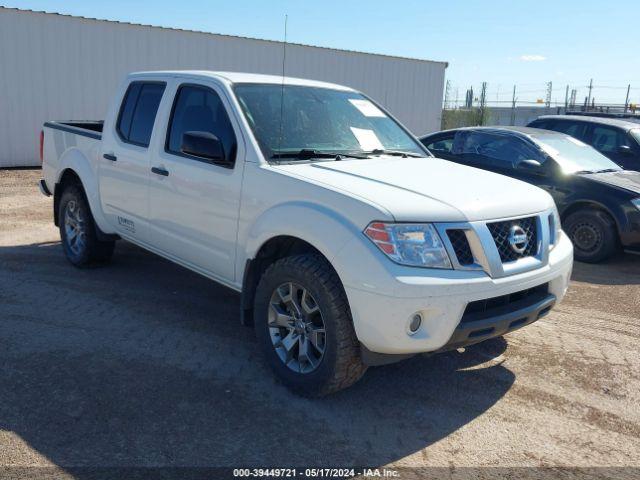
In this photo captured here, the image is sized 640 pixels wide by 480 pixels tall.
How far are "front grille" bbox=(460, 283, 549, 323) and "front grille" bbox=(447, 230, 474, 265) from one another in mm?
241

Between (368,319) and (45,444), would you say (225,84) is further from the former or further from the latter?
(45,444)

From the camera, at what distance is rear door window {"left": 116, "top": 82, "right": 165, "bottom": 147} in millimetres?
5203

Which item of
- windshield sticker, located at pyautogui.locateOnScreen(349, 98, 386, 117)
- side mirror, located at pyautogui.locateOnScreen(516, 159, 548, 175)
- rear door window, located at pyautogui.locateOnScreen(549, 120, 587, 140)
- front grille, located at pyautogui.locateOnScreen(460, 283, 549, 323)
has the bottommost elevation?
front grille, located at pyautogui.locateOnScreen(460, 283, 549, 323)

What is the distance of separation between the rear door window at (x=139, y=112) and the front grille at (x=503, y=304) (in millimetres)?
3110

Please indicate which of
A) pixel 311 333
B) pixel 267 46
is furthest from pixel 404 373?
pixel 267 46

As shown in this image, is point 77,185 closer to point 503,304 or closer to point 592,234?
point 503,304

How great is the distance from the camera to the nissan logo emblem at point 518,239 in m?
3.62

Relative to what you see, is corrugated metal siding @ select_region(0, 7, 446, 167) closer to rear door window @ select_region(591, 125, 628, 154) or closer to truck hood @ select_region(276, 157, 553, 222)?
rear door window @ select_region(591, 125, 628, 154)

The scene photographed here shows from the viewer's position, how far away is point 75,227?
20.9 ft

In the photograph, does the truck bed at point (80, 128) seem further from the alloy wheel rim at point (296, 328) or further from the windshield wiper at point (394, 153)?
the alloy wheel rim at point (296, 328)

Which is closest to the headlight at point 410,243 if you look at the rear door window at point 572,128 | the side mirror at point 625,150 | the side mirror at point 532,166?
the side mirror at point 532,166

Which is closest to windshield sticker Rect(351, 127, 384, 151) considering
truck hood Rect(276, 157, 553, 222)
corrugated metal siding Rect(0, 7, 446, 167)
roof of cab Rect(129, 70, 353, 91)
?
truck hood Rect(276, 157, 553, 222)

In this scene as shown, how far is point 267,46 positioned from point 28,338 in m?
14.9

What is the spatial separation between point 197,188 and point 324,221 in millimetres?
1384
